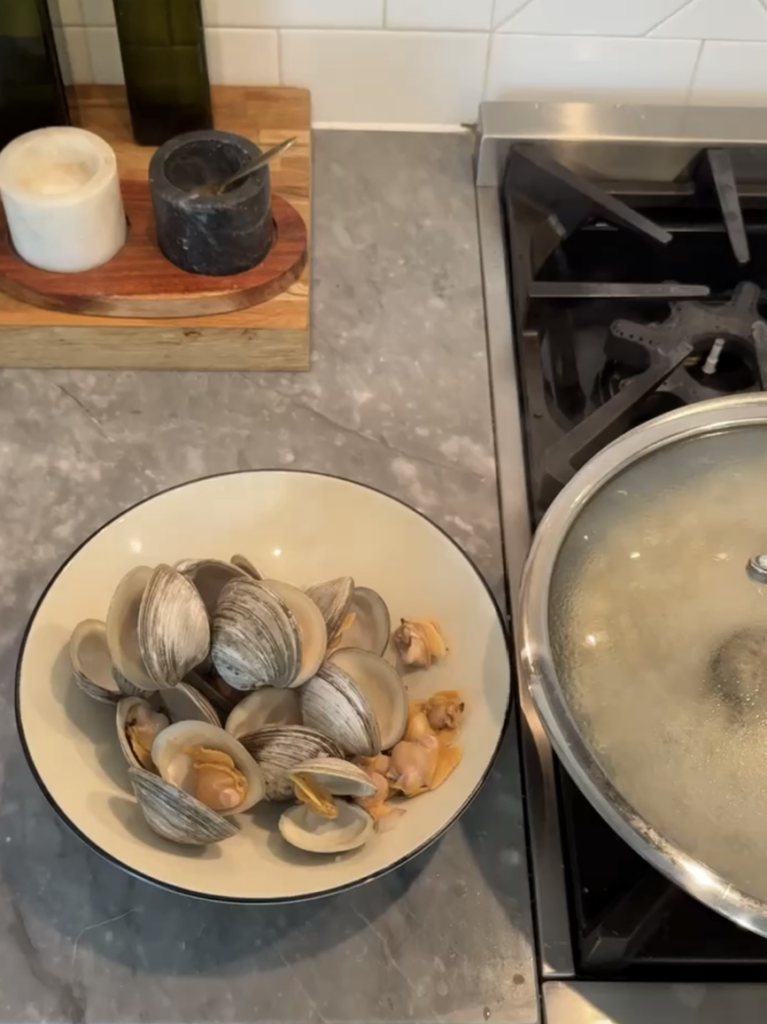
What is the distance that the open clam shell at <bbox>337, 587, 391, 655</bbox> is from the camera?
2.10ft

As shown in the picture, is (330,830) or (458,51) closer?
(330,830)

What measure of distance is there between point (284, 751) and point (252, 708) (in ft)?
0.15

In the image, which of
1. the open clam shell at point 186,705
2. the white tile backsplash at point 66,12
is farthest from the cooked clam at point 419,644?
the white tile backsplash at point 66,12

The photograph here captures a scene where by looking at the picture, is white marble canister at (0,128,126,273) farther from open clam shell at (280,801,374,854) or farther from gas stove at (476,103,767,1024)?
open clam shell at (280,801,374,854)

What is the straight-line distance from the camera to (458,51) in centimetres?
91

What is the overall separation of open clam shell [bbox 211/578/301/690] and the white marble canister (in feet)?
1.06

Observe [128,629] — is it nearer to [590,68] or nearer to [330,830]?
[330,830]

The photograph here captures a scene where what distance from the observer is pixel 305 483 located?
69 centimetres

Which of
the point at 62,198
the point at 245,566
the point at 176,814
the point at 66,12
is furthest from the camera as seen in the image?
the point at 66,12

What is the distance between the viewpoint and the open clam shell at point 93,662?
1.94ft

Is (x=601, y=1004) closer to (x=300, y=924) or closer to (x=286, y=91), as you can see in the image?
(x=300, y=924)

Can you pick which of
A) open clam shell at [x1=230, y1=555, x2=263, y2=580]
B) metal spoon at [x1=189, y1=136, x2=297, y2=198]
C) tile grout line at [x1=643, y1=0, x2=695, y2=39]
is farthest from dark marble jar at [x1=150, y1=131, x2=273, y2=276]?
tile grout line at [x1=643, y1=0, x2=695, y2=39]

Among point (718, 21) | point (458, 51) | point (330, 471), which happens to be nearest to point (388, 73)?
point (458, 51)

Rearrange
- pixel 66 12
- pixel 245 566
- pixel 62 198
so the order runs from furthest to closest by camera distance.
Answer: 1. pixel 66 12
2. pixel 62 198
3. pixel 245 566
